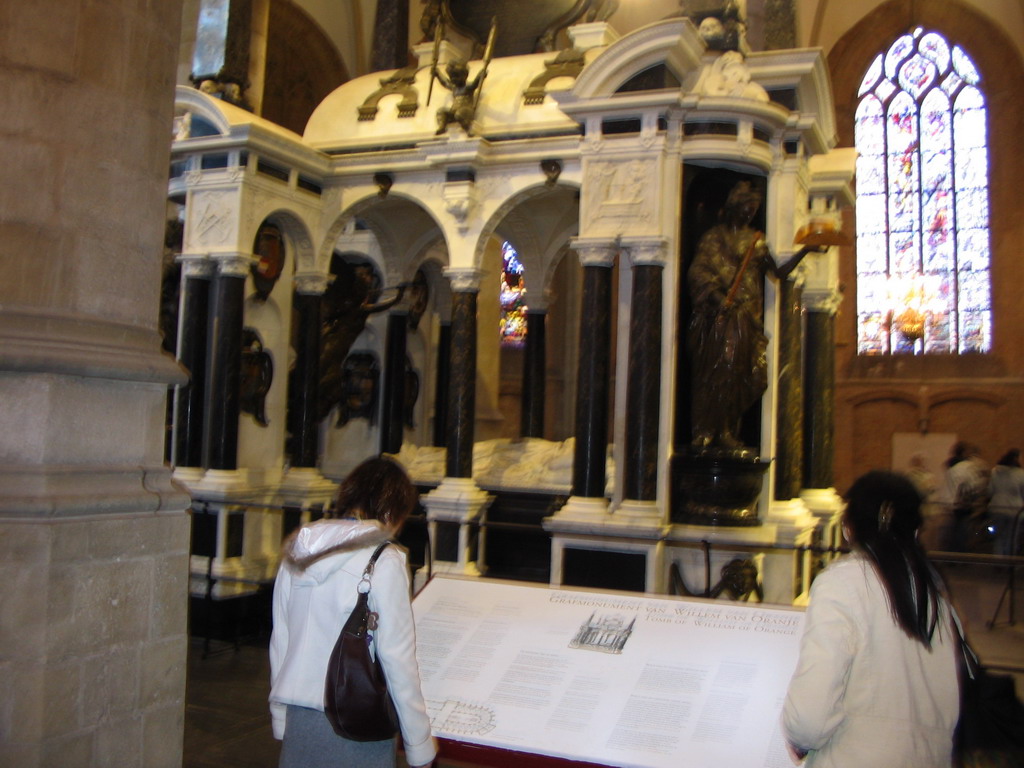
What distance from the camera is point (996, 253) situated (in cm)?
1719

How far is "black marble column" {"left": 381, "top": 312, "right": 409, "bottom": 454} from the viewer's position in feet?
36.0

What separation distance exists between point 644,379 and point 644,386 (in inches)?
2.1

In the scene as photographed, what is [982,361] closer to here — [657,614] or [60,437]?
[657,614]

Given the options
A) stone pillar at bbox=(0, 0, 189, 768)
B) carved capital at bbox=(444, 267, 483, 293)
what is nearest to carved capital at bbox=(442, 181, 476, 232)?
carved capital at bbox=(444, 267, 483, 293)

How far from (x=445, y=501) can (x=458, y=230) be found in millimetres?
2424

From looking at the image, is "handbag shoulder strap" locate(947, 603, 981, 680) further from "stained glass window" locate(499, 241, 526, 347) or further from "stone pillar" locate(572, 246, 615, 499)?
"stained glass window" locate(499, 241, 526, 347)

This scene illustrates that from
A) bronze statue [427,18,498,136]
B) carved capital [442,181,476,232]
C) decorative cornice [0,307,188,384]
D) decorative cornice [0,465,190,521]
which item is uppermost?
bronze statue [427,18,498,136]

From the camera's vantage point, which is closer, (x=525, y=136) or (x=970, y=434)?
(x=525, y=136)

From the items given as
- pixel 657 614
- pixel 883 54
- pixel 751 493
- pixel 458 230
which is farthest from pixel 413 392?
pixel 883 54

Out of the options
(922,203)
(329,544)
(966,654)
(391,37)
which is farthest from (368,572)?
(922,203)

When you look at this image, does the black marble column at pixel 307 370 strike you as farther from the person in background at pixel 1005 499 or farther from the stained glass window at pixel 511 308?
the stained glass window at pixel 511 308

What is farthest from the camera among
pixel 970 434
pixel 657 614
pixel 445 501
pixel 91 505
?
pixel 970 434

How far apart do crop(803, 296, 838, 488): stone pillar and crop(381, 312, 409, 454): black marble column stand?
4400mm

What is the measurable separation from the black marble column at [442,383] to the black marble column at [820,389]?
404 centimetres
